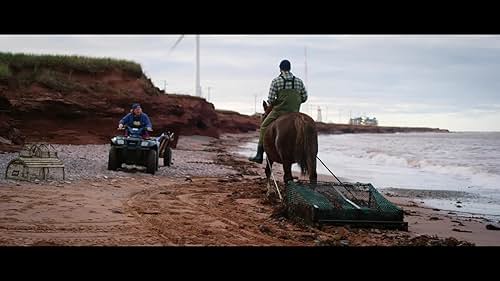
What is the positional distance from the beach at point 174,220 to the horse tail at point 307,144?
2.31 ft

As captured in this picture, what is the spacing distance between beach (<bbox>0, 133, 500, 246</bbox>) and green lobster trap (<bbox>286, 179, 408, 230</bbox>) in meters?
0.14

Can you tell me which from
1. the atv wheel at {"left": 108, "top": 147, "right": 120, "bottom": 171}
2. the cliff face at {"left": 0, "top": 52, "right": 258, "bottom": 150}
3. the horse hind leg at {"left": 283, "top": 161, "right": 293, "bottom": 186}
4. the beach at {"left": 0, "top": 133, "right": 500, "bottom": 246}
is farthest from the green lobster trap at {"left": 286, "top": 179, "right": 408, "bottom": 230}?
the cliff face at {"left": 0, "top": 52, "right": 258, "bottom": 150}

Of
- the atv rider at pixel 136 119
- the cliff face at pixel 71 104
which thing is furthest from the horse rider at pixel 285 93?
the cliff face at pixel 71 104

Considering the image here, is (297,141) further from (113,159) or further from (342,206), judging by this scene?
(113,159)

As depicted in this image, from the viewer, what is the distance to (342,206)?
6250mm

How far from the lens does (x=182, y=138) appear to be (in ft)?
111

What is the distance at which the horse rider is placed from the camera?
26.9 feet

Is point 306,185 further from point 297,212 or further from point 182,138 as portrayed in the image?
point 182,138

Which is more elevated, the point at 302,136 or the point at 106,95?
the point at 106,95

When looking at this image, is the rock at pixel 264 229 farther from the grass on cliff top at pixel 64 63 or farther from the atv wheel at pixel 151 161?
the grass on cliff top at pixel 64 63

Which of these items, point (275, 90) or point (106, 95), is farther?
point (106, 95)

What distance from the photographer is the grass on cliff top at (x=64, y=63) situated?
2317 centimetres
